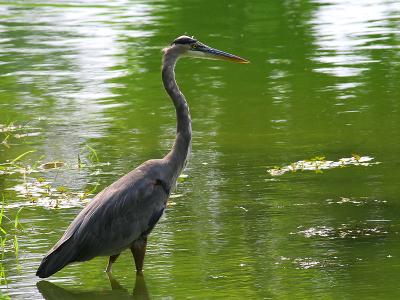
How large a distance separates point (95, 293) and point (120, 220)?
575 millimetres

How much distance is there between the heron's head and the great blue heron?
0.88 m

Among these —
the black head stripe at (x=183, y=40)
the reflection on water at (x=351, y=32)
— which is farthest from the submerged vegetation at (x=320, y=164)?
the reflection on water at (x=351, y=32)

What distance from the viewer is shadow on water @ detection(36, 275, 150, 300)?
757 centimetres

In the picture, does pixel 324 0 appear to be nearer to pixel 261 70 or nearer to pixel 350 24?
pixel 350 24

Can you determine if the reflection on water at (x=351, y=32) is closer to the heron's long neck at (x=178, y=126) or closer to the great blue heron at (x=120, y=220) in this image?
the heron's long neck at (x=178, y=126)

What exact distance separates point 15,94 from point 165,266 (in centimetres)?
727

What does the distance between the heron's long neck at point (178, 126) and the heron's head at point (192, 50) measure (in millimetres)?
65

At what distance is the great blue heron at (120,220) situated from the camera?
7.69 metres

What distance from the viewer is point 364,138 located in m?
11.5

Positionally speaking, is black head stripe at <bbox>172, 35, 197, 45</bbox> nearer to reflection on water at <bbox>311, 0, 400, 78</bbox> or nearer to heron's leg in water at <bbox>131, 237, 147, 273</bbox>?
heron's leg in water at <bbox>131, 237, 147, 273</bbox>

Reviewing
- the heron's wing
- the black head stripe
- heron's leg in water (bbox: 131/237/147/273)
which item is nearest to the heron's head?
the black head stripe

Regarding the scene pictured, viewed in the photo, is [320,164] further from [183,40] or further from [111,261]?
[111,261]

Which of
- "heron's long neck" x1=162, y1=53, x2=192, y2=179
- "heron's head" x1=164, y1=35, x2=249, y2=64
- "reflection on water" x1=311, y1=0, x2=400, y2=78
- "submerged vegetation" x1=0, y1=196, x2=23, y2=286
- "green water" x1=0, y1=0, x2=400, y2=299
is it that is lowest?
"reflection on water" x1=311, y1=0, x2=400, y2=78

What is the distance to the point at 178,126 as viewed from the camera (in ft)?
28.1
